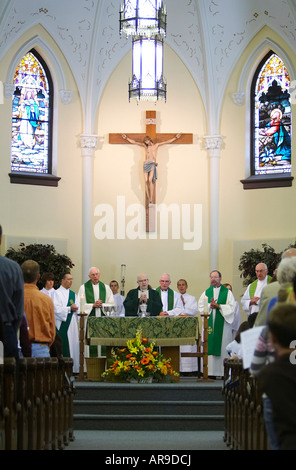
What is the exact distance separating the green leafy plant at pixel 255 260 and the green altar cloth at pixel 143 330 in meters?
3.39

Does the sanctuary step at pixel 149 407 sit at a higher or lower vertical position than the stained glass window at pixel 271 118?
lower

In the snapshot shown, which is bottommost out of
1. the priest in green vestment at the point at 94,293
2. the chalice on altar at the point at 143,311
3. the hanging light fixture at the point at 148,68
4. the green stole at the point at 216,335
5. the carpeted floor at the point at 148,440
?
the carpeted floor at the point at 148,440

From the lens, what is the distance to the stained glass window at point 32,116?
15.5 m

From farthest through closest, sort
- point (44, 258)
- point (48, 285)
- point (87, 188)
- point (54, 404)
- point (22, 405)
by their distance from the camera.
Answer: point (87, 188) → point (44, 258) → point (48, 285) → point (54, 404) → point (22, 405)

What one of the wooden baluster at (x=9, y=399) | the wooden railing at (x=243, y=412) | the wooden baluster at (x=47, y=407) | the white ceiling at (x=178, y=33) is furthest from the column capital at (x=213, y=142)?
the wooden baluster at (x=9, y=399)

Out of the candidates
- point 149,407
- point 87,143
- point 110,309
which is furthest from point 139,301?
point 87,143

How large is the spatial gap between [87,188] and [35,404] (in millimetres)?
9103

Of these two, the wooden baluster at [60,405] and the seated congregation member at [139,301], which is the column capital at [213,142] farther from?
the wooden baluster at [60,405]

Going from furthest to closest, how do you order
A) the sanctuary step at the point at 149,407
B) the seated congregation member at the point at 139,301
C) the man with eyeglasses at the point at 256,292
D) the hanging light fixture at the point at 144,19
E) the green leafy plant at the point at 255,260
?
the green leafy plant at the point at 255,260, the man with eyeglasses at the point at 256,292, the seated congregation member at the point at 139,301, the hanging light fixture at the point at 144,19, the sanctuary step at the point at 149,407

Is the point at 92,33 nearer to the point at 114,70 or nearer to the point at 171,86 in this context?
the point at 114,70

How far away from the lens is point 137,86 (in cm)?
1212

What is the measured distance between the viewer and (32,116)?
51.6 feet

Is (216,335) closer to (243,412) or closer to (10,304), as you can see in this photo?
(243,412)
